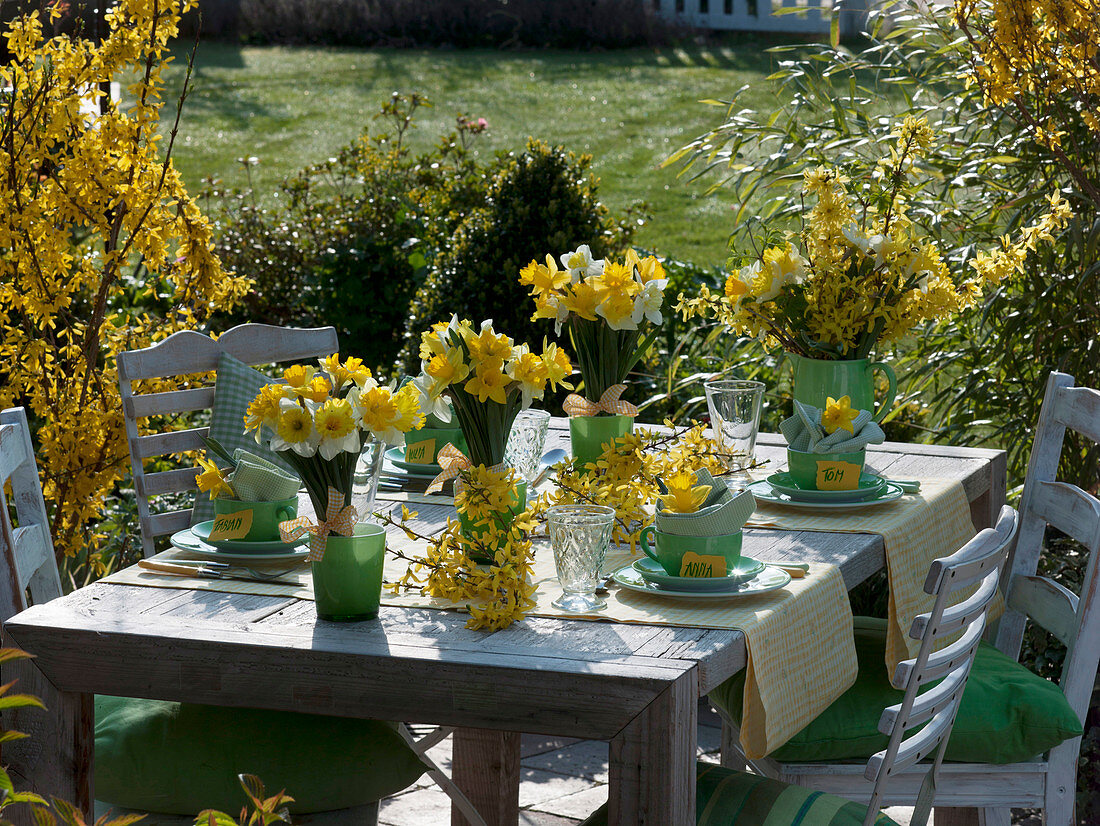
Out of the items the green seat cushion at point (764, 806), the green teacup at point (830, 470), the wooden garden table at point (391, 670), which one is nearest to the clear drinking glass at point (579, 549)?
the wooden garden table at point (391, 670)

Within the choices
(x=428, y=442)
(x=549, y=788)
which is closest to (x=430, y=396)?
(x=428, y=442)

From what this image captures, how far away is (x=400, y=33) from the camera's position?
14047 millimetres

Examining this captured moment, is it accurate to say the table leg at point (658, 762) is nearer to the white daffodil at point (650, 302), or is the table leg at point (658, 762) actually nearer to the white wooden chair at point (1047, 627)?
the white wooden chair at point (1047, 627)

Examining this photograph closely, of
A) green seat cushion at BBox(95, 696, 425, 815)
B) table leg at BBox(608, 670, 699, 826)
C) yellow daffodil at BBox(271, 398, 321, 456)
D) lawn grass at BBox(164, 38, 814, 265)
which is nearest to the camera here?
table leg at BBox(608, 670, 699, 826)

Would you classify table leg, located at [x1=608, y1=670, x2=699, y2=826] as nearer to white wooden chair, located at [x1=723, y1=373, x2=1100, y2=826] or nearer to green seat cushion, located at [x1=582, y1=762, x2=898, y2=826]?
green seat cushion, located at [x1=582, y1=762, x2=898, y2=826]

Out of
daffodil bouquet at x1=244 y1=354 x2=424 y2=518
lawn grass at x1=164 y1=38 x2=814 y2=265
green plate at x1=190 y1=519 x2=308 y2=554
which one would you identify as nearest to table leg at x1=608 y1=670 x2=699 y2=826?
daffodil bouquet at x1=244 y1=354 x2=424 y2=518

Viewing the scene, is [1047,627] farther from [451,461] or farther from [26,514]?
[26,514]

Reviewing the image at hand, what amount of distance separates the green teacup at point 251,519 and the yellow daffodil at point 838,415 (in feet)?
3.06

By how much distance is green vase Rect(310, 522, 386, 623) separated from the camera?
162cm

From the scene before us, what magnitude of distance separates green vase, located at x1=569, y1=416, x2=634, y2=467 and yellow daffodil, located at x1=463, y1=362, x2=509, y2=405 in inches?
15.4

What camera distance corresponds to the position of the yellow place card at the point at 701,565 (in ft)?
5.70

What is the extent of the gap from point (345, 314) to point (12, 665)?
3.66 m

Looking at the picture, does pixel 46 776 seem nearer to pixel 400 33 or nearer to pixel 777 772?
pixel 777 772

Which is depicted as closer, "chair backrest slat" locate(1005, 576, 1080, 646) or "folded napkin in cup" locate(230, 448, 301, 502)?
"folded napkin in cup" locate(230, 448, 301, 502)
